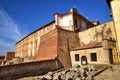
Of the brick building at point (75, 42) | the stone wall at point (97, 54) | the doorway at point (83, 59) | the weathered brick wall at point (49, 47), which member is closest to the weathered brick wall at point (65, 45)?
the brick building at point (75, 42)

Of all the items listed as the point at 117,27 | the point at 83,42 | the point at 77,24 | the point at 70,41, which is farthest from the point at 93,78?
the point at 77,24

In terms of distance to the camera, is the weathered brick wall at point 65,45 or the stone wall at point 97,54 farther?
the weathered brick wall at point 65,45

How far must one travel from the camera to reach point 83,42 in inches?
883

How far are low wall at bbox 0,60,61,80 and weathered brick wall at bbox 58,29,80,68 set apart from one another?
1.62 m

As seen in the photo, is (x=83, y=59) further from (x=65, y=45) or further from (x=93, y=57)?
(x=65, y=45)

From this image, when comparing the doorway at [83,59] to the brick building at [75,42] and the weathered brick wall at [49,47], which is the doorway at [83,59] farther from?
the weathered brick wall at [49,47]

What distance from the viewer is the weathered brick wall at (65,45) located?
18.4 metres

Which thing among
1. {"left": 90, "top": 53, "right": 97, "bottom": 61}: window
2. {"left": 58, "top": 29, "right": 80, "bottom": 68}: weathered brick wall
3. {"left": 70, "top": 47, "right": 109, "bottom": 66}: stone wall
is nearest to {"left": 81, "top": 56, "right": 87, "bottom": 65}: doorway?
{"left": 70, "top": 47, "right": 109, "bottom": 66}: stone wall

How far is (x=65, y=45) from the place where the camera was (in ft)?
64.6

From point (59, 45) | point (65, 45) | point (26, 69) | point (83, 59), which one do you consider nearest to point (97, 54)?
point (83, 59)

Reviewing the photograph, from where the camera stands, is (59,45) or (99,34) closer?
(59,45)

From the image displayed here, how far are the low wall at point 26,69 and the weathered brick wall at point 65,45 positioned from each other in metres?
1.62

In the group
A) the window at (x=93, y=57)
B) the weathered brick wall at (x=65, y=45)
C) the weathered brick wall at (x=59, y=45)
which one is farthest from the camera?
the weathered brick wall at (x=65, y=45)

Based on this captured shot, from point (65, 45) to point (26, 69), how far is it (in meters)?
8.06
